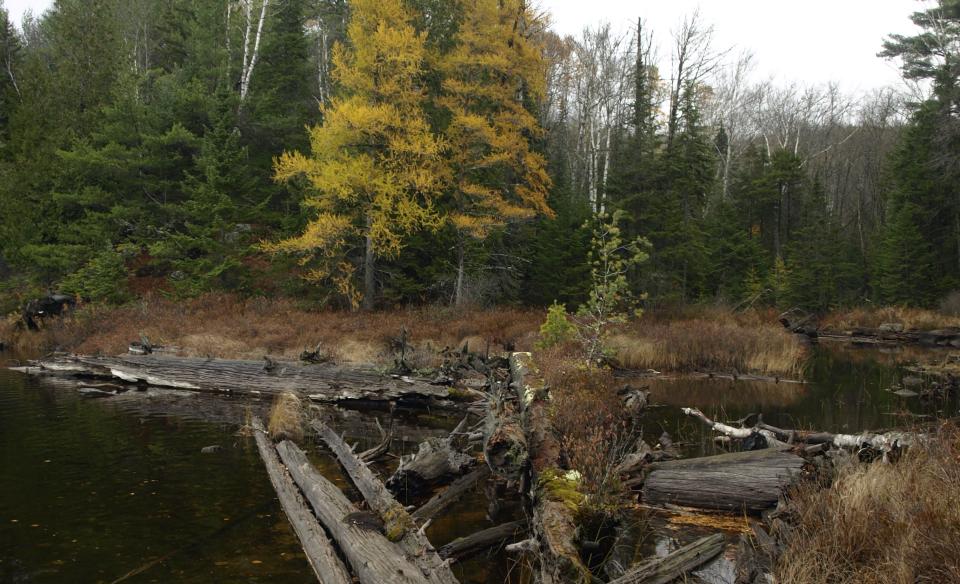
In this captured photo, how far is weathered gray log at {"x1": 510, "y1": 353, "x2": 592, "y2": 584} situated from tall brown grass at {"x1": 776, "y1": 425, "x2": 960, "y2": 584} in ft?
5.20

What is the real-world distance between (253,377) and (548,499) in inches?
437

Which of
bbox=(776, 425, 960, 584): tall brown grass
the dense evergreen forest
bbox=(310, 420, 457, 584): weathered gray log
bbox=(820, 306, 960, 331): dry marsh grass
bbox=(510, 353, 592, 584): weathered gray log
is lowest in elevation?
bbox=(820, 306, 960, 331): dry marsh grass

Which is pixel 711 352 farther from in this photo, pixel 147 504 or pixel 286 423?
pixel 147 504

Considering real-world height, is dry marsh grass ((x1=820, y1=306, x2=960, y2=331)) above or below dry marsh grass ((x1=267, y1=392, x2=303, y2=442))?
below

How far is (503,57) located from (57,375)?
59.2 ft

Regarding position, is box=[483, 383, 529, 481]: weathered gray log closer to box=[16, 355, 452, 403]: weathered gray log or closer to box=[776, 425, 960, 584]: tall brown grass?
box=[776, 425, 960, 584]: tall brown grass

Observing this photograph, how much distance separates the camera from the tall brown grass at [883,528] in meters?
4.30

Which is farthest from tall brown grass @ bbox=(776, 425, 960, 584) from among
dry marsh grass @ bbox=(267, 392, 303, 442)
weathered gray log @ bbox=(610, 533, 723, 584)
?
dry marsh grass @ bbox=(267, 392, 303, 442)

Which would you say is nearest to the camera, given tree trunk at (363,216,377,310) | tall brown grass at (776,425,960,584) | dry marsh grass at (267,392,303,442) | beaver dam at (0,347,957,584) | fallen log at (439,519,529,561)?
tall brown grass at (776,425,960,584)

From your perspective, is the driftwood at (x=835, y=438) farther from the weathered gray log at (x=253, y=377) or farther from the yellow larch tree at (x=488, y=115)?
the yellow larch tree at (x=488, y=115)

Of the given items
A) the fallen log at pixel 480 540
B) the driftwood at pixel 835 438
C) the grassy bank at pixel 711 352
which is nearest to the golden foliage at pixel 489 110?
the grassy bank at pixel 711 352

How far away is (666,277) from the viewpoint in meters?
27.4

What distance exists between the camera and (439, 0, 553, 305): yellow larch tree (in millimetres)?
23344

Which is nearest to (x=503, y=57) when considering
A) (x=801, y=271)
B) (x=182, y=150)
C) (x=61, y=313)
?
(x=182, y=150)
